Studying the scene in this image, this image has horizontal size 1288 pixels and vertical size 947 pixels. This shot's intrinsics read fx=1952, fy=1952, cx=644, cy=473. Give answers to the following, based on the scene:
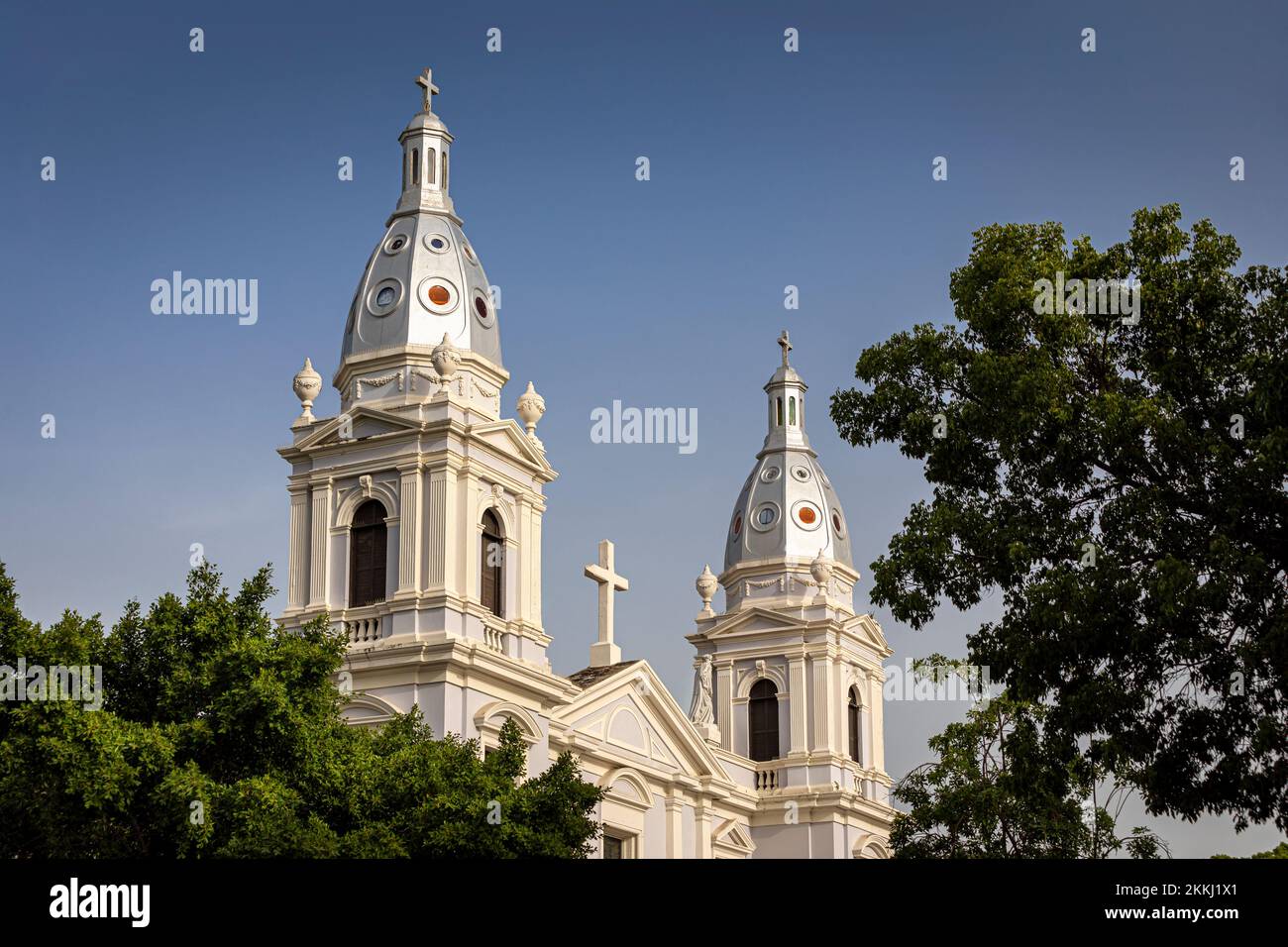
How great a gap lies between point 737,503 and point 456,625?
21505 millimetres

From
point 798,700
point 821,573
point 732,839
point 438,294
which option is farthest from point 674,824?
point 438,294

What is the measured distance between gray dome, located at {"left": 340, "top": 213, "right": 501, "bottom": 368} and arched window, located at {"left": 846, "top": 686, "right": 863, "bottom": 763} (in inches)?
740

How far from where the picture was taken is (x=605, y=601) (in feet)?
154

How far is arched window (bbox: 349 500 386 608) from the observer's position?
3947 cm

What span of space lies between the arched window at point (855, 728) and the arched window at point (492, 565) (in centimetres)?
1860

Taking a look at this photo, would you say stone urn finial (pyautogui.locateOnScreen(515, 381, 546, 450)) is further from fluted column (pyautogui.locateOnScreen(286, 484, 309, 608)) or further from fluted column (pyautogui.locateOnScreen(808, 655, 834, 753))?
fluted column (pyautogui.locateOnScreen(808, 655, 834, 753))

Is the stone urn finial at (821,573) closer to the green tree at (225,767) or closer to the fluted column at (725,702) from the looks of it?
the fluted column at (725,702)

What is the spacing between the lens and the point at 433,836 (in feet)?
92.0

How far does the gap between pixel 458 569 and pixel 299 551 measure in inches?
147

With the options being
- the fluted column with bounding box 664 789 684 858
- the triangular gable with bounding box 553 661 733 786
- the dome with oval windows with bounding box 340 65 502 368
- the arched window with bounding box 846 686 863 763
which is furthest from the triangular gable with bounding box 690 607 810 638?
the dome with oval windows with bounding box 340 65 502 368

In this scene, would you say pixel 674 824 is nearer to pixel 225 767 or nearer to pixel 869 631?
pixel 869 631
